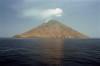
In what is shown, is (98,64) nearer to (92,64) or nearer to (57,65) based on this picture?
(92,64)

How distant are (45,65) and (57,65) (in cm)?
281

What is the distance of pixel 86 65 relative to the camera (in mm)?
46281

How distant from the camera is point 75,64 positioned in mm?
46781

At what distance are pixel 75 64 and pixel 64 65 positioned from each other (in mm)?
2725

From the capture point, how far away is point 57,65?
149 feet

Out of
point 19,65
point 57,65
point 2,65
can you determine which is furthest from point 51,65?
point 2,65

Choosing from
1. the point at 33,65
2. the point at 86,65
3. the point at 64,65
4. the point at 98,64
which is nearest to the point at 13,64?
the point at 33,65

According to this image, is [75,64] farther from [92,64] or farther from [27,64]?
[27,64]

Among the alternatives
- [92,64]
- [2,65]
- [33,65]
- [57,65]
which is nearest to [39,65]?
[33,65]

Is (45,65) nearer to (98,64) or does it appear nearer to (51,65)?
(51,65)

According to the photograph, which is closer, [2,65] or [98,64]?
[2,65]

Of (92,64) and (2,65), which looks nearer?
(2,65)

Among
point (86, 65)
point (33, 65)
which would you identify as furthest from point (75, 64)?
point (33, 65)

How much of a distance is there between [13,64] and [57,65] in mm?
10410
